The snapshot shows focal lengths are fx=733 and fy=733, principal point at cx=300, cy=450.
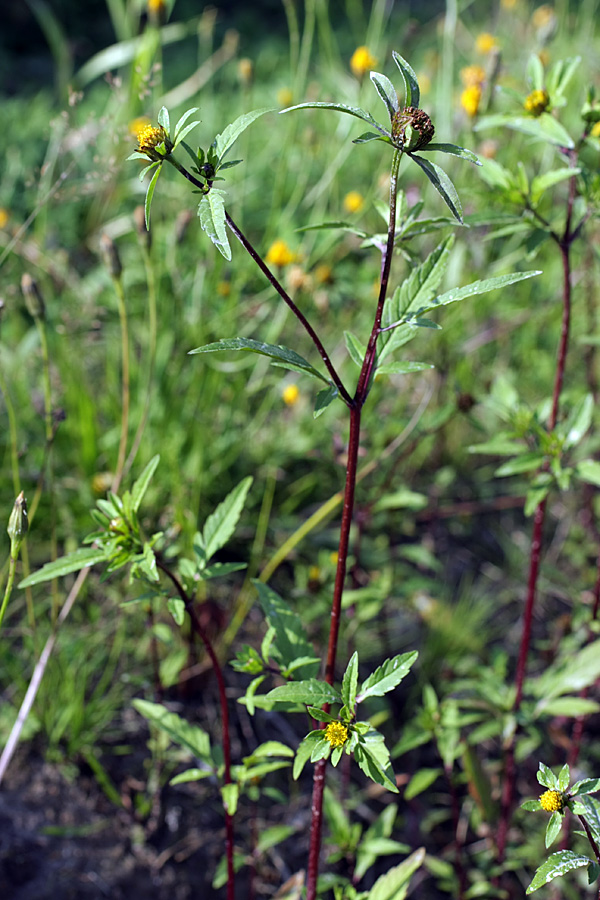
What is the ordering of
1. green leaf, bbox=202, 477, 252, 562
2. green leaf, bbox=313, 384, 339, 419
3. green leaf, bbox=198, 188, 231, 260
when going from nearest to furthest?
1. green leaf, bbox=198, 188, 231, 260
2. green leaf, bbox=313, 384, 339, 419
3. green leaf, bbox=202, 477, 252, 562

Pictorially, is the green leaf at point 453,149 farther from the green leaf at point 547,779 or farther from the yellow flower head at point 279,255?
the yellow flower head at point 279,255

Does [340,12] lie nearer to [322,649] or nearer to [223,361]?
[223,361]

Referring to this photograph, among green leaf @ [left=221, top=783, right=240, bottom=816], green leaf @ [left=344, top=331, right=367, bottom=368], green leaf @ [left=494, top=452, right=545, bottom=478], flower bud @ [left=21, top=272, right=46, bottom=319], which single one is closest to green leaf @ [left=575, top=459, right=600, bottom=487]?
green leaf @ [left=494, top=452, right=545, bottom=478]

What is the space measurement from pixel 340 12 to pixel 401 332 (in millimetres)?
5028

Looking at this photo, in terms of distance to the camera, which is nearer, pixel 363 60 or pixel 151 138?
pixel 151 138

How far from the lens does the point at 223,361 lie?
5.86 ft

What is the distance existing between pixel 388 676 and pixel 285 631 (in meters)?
0.20

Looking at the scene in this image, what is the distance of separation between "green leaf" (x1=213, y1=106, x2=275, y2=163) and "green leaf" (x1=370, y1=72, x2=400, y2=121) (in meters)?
0.09

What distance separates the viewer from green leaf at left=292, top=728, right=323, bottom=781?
74 centimetres

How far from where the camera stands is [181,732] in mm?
1004

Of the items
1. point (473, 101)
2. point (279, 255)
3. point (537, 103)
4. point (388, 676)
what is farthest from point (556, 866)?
point (473, 101)

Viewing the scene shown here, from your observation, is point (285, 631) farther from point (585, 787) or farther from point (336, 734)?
point (585, 787)

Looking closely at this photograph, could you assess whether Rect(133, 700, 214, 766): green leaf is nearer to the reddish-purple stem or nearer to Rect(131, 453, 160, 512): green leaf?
Rect(131, 453, 160, 512): green leaf

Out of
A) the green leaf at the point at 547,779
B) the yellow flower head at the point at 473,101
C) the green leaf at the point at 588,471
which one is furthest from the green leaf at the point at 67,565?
the yellow flower head at the point at 473,101
